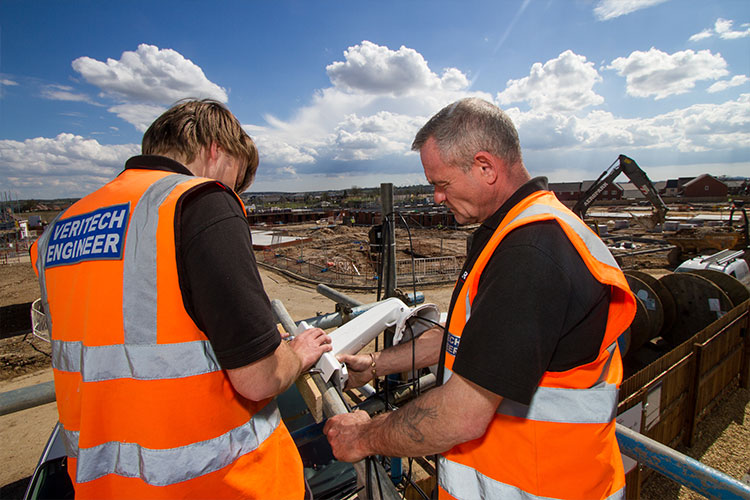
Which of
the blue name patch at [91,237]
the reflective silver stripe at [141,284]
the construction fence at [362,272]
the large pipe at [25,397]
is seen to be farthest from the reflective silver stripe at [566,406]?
the construction fence at [362,272]

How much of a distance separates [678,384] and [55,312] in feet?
20.7

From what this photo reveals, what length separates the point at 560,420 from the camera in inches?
51.7

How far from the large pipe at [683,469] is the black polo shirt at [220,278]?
2011mm

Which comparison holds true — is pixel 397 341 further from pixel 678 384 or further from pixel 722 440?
pixel 722 440

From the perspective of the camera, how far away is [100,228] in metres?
1.17

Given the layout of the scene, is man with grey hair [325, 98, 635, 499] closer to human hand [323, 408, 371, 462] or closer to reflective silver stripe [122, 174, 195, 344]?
human hand [323, 408, 371, 462]

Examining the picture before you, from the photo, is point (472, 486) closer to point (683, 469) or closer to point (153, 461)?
point (683, 469)

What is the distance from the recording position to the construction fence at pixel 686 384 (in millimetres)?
3770

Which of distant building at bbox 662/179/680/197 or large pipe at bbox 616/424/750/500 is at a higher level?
distant building at bbox 662/179/680/197

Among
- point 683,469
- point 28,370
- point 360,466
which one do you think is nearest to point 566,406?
point 360,466

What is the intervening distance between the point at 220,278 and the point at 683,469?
232 centimetres

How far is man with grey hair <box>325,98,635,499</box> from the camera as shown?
3.80 feet

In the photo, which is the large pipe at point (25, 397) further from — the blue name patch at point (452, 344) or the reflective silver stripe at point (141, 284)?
the blue name patch at point (452, 344)

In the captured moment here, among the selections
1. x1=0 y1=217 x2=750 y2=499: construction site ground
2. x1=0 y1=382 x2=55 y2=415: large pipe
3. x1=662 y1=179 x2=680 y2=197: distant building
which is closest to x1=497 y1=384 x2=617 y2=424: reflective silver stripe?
x1=0 y1=217 x2=750 y2=499: construction site ground
